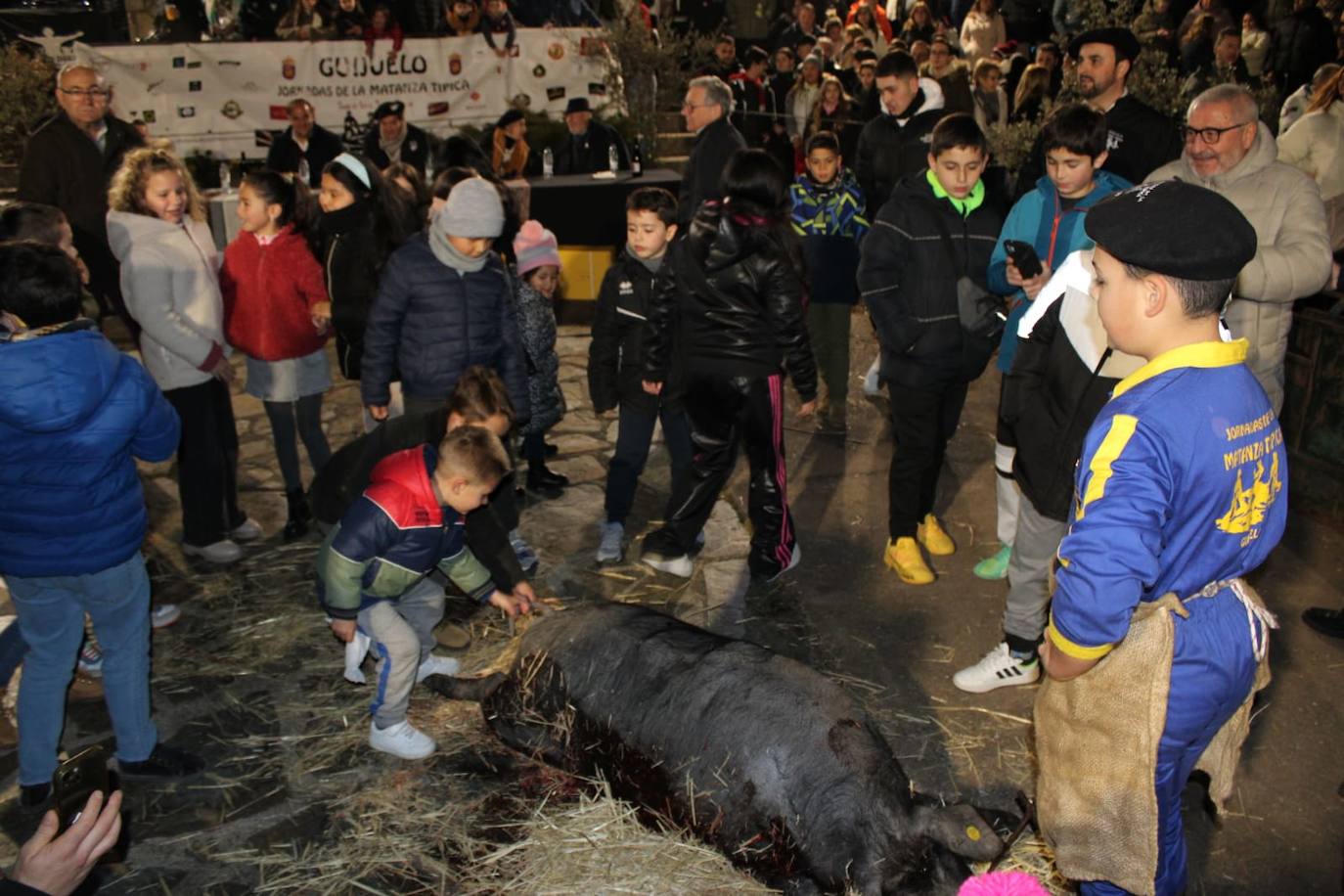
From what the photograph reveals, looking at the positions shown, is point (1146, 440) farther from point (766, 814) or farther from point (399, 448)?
point (399, 448)

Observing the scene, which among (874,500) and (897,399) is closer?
(897,399)

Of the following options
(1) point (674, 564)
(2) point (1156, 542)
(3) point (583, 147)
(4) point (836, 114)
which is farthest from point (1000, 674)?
(4) point (836, 114)

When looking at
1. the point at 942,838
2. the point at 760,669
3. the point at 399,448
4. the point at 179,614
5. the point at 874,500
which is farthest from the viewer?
the point at 874,500

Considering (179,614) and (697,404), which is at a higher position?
(697,404)

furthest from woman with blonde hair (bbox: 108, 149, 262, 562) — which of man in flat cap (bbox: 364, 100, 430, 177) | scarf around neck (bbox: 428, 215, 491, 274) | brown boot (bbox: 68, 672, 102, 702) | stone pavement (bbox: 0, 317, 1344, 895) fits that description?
man in flat cap (bbox: 364, 100, 430, 177)

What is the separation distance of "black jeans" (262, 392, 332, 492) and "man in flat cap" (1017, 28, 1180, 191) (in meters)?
4.28

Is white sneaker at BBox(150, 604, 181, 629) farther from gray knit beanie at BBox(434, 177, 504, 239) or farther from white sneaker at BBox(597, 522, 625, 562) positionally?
gray knit beanie at BBox(434, 177, 504, 239)

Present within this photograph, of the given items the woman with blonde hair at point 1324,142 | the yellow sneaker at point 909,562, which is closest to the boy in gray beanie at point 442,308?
the yellow sneaker at point 909,562

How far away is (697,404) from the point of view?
5.58m

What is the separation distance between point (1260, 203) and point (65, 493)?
4.98 meters

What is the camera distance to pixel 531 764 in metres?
4.32

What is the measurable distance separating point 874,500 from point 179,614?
13.2ft

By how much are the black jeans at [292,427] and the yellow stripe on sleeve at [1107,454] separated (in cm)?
475

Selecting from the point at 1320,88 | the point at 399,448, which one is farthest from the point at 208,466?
the point at 1320,88
